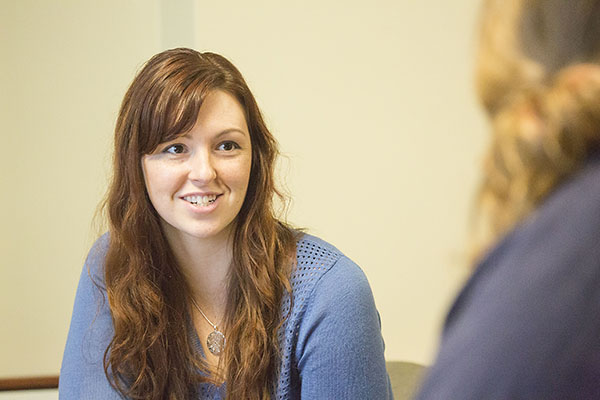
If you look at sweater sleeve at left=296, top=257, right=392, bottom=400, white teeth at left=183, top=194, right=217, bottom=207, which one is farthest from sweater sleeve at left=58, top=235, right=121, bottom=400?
sweater sleeve at left=296, top=257, right=392, bottom=400

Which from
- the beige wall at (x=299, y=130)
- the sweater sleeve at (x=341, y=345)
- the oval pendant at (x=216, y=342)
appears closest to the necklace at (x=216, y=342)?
the oval pendant at (x=216, y=342)

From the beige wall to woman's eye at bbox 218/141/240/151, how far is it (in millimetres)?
1253

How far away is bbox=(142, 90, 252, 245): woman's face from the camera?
1.55 meters

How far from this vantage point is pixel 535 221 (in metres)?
0.54

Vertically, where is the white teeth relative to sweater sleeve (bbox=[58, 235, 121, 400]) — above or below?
Answer: above

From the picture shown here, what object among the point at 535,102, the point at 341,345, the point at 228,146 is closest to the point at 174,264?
the point at 228,146

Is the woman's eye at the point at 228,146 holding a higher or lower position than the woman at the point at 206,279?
higher

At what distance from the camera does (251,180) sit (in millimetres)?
1676

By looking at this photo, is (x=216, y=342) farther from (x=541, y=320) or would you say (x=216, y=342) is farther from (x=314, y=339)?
(x=541, y=320)

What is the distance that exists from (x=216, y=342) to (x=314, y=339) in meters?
0.25

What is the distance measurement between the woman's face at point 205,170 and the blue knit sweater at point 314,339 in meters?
0.20

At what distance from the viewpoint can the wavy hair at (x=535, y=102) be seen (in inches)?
22.5

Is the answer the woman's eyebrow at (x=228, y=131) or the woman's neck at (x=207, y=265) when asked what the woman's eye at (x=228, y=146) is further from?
the woman's neck at (x=207, y=265)

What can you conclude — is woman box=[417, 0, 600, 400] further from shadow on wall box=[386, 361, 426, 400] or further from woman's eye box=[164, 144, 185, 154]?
shadow on wall box=[386, 361, 426, 400]
